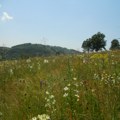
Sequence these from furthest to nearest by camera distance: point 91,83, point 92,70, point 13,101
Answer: point 92,70
point 13,101
point 91,83

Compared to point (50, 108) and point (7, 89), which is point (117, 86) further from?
point (7, 89)

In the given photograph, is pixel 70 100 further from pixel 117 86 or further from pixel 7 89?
pixel 7 89

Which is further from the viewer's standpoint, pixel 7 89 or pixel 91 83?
pixel 7 89

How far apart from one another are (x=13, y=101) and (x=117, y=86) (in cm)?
213

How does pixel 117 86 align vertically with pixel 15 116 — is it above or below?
above

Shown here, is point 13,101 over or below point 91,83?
below

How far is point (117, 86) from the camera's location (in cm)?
515

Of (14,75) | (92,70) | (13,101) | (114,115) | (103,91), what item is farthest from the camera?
(14,75)

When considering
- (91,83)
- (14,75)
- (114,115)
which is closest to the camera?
(114,115)

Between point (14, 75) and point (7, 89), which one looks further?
point (14, 75)

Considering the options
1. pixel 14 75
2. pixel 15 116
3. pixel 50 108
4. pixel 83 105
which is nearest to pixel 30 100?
pixel 15 116

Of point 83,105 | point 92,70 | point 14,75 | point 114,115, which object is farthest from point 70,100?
point 14,75

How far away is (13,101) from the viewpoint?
6.30m

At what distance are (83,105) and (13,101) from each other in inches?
76.3
